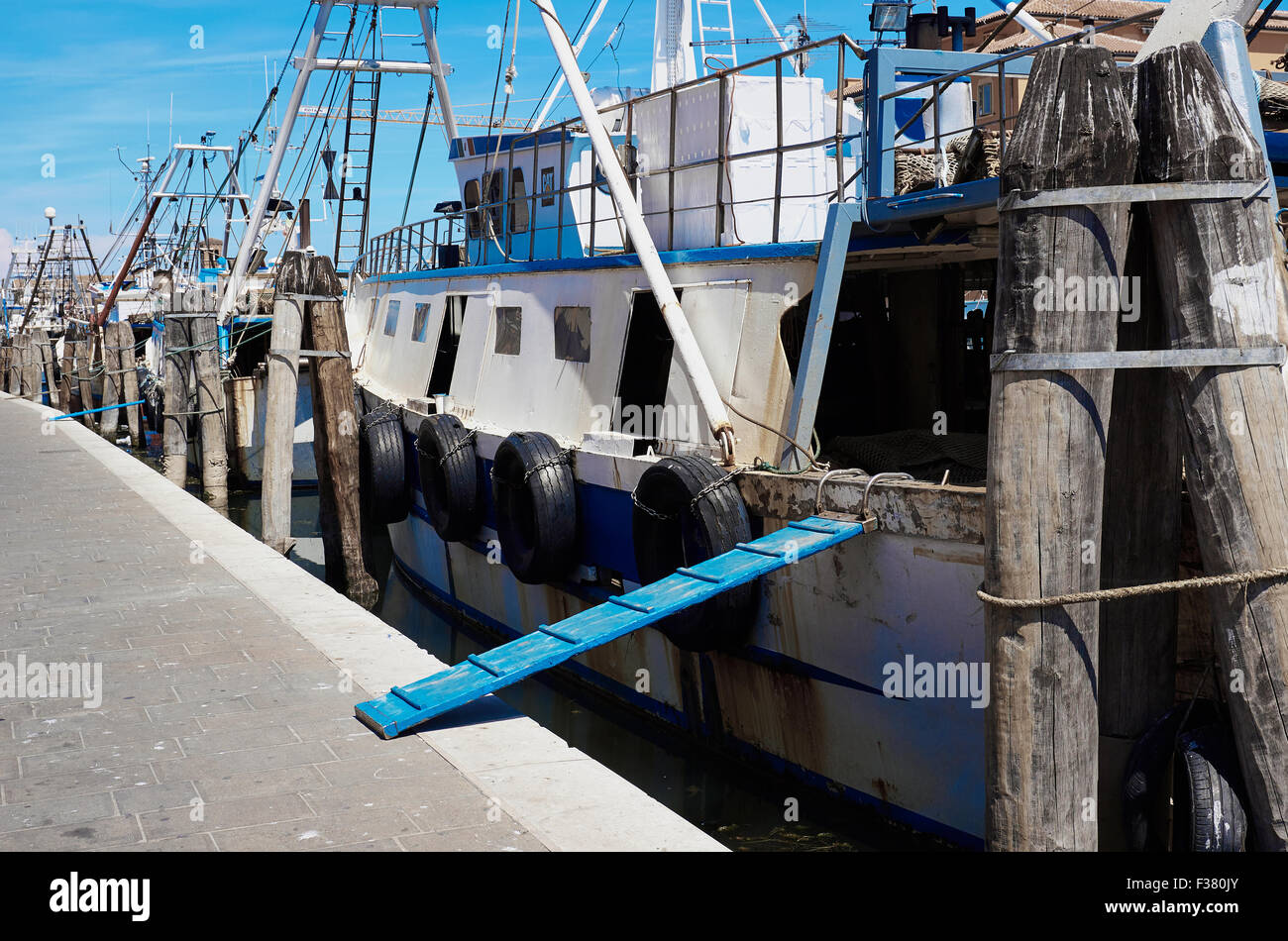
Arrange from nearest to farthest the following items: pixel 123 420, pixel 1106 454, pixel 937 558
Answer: pixel 1106 454
pixel 937 558
pixel 123 420

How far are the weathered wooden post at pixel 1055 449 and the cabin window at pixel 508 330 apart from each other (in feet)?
22.9

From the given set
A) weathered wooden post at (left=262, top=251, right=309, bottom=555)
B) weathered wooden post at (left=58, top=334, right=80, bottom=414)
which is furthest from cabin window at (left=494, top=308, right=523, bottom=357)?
weathered wooden post at (left=58, top=334, right=80, bottom=414)

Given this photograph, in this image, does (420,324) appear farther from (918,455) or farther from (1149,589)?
(1149,589)

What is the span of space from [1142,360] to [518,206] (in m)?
9.50

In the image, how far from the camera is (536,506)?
29.3 feet

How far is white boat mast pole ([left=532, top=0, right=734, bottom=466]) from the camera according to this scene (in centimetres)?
765

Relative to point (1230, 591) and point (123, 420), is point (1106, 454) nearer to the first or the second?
point (1230, 591)

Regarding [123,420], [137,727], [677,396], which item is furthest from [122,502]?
[123,420]

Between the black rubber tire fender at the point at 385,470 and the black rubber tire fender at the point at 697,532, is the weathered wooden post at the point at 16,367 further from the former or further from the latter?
the black rubber tire fender at the point at 697,532

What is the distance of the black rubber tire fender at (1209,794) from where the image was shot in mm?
4465

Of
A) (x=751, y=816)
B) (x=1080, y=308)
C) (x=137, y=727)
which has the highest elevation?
(x=1080, y=308)

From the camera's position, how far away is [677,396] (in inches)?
334

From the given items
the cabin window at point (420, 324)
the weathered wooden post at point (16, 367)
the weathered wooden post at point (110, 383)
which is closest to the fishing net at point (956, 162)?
the cabin window at point (420, 324)

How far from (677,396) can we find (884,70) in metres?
2.61
